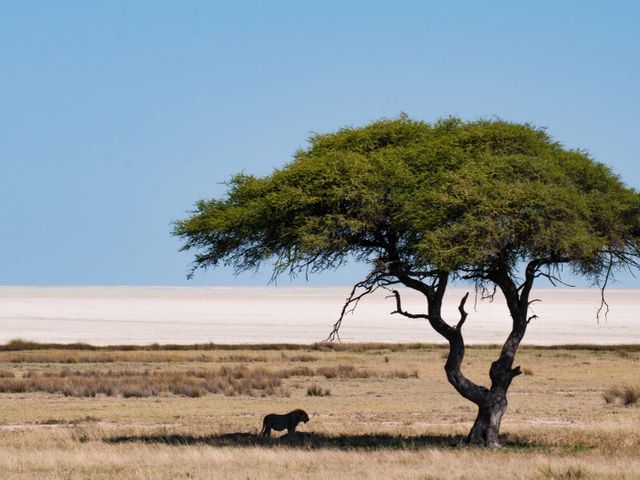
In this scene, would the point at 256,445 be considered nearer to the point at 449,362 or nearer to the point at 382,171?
the point at 449,362

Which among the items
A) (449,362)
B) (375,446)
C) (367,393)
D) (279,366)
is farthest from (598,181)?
(279,366)

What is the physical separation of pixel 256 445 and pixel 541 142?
9146mm

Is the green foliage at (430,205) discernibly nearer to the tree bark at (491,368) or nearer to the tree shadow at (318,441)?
the tree bark at (491,368)

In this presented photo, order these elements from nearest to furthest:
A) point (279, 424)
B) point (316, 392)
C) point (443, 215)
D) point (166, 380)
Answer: point (443, 215)
point (279, 424)
point (316, 392)
point (166, 380)

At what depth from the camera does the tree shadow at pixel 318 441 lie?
Result: 79.3 feet

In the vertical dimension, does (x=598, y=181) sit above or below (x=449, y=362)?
above

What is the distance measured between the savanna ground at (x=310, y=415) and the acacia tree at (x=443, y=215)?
2.83 m

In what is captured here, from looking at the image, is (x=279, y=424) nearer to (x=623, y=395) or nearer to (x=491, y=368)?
(x=491, y=368)

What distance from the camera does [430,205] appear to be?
22.8m

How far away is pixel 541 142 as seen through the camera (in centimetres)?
2492

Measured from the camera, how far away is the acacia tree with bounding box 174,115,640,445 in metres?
22.4

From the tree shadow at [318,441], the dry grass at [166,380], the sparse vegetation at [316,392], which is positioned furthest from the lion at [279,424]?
the dry grass at [166,380]

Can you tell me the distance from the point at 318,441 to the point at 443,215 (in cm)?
635

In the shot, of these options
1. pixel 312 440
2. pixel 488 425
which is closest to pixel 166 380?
pixel 312 440
